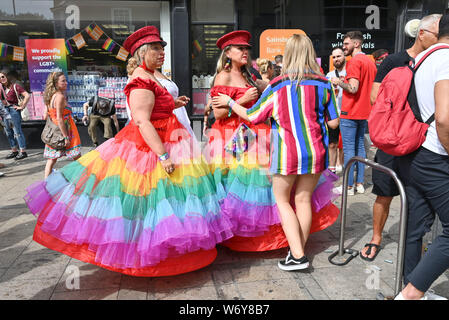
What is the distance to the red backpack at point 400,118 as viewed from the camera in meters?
2.50

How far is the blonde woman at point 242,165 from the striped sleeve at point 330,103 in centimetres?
63

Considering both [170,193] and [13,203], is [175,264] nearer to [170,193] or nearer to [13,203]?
[170,193]

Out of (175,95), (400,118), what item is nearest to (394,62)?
(400,118)

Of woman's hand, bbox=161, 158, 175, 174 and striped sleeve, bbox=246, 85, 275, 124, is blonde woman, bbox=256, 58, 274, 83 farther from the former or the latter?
woman's hand, bbox=161, 158, 175, 174

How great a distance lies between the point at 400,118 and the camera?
2.54m

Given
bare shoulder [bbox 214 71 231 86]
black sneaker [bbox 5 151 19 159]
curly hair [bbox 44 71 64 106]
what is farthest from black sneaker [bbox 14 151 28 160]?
bare shoulder [bbox 214 71 231 86]

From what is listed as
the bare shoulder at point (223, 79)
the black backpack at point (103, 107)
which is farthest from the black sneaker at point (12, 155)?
the bare shoulder at point (223, 79)

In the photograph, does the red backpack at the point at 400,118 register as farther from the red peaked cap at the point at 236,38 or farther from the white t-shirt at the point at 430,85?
the red peaked cap at the point at 236,38

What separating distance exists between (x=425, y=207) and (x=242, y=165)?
1478mm

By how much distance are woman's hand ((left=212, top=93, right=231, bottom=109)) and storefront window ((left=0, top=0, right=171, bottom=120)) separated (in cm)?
582

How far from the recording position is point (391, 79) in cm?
263

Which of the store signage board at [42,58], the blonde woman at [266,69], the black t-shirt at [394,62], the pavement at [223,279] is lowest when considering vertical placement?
the pavement at [223,279]

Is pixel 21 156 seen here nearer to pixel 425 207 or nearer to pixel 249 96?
pixel 249 96
